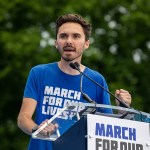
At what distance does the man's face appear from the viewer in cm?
698

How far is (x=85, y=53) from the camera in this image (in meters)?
19.7

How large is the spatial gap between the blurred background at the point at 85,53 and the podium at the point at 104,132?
500 inches

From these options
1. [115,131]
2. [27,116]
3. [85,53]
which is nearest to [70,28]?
[27,116]

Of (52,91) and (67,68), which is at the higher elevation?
(67,68)

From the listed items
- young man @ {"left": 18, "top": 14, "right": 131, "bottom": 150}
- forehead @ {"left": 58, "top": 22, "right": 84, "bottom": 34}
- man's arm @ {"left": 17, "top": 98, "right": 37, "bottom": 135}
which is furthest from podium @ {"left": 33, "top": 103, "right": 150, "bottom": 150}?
forehead @ {"left": 58, "top": 22, "right": 84, "bottom": 34}

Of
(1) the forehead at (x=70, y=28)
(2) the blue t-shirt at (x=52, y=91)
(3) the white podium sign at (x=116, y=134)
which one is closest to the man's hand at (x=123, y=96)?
(3) the white podium sign at (x=116, y=134)

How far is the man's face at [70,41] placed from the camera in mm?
6984

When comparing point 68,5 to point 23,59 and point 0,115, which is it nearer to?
point 23,59

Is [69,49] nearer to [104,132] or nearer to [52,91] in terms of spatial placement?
[52,91]

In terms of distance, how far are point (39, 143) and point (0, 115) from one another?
13.7 meters

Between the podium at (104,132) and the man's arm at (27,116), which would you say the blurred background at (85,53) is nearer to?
the man's arm at (27,116)

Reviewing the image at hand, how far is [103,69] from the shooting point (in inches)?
805

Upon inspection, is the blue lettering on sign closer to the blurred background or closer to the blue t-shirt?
the blue t-shirt

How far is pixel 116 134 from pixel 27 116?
3.86 ft
